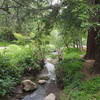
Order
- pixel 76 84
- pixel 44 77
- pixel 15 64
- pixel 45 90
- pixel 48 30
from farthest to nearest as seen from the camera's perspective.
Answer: pixel 44 77, pixel 48 30, pixel 15 64, pixel 45 90, pixel 76 84

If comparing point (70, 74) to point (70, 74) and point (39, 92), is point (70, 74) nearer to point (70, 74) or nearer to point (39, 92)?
point (70, 74)

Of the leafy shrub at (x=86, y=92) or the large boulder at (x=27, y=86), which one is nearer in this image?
the leafy shrub at (x=86, y=92)

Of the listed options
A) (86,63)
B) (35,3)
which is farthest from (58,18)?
(86,63)

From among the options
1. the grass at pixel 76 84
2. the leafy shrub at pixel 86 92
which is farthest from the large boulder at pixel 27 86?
the leafy shrub at pixel 86 92

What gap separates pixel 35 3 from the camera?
278 inches

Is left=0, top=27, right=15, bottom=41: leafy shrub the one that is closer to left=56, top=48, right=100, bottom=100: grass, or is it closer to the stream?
the stream

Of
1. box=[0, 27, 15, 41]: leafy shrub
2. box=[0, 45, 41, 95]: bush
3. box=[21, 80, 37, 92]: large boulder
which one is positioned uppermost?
box=[0, 27, 15, 41]: leafy shrub

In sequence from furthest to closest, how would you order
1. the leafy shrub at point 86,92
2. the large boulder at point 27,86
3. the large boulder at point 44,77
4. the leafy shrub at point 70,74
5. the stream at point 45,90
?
the large boulder at point 44,77 < the large boulder at point 27,86 < the stream at point 45,90 < the leafy shrub at point 70,74 < the leafy shrub at point 86,92

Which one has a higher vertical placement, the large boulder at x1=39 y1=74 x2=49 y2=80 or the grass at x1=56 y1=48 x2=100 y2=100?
the grass at x1=56 y1=48 x2=100 y2=100

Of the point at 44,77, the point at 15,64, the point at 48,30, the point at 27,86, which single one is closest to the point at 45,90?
the point at 27,86

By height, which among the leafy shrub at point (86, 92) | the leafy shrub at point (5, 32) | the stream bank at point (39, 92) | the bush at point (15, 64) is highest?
the leafy shrub at point (5, 32)

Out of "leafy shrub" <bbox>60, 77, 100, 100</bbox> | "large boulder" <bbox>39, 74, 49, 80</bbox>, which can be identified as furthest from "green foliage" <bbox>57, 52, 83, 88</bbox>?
"large boulder" <bbox>39, 74, 49, 80</bbox>

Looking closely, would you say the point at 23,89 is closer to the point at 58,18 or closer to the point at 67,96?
the point at 67,96

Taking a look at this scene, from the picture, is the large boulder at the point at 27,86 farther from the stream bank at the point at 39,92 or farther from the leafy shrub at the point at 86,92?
the leafy shrub at the point at 86,92
